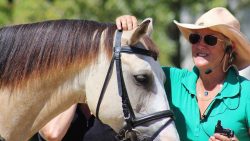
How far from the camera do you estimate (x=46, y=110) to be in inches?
135

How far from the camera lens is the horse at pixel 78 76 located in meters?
3.35

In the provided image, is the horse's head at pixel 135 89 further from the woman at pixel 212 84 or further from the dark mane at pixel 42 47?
the woman at pixel 212 84

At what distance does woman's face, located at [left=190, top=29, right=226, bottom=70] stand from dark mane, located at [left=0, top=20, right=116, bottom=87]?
Answer: 0.65m

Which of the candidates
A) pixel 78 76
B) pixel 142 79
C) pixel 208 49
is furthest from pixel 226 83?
pixel 78 76

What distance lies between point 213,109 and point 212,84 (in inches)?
7.7

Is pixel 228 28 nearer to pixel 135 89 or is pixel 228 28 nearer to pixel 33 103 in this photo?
pixel 135 89

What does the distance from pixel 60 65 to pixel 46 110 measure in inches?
10.1

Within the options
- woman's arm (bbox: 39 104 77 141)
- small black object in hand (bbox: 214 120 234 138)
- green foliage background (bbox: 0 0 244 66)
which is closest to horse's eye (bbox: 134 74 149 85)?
small black object in hand (bbox: 214 120 234 138)

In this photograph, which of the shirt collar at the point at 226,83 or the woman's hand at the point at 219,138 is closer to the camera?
the woman's hand at the point at 219,138

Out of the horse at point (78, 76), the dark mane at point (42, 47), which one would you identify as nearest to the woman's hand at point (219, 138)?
the horse at point (78, 76)

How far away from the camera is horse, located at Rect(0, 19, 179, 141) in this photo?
11.0 feet

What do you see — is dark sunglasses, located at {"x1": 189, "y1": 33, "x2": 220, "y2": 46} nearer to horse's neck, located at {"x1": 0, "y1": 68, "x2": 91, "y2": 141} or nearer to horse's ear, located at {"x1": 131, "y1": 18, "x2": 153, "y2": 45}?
horse's ear, located at {"x1": 131, "y1": 18, "x2": 153, "y2": 45}

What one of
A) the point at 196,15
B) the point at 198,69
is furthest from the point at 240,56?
the point at 196,15

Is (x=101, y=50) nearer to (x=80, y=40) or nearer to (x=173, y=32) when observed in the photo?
(x=80, y=40)
